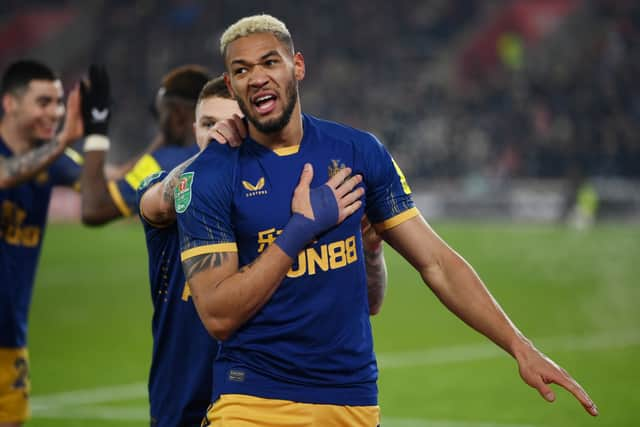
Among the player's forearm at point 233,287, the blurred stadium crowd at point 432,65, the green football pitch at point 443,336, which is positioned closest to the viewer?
the player's forearm at point 233,287

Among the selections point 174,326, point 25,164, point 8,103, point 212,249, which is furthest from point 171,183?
point 8,103

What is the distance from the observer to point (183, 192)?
11.6 ft

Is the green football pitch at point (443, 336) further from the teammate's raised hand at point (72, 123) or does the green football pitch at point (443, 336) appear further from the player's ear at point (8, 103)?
the teammate's raised hand at point (72, 123)

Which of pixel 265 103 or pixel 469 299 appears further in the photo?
pixel 469 299

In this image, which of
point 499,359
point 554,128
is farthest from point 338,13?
point 499,359

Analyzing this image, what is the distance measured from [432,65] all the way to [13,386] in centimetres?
3356

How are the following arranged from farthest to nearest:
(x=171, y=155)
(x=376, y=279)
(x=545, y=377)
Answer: (x=171, y=155) → (x=376, y=279) → (x=545, y=377)

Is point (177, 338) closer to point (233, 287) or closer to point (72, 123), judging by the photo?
point (233, 287)

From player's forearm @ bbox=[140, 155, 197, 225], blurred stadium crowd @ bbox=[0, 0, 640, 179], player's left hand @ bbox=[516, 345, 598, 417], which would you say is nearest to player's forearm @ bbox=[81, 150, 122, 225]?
player's forearm @ bbox=[140, 155, 197, 225]

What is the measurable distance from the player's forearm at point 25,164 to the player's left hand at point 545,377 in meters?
3.17

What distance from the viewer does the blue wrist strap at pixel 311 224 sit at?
11.2 feet

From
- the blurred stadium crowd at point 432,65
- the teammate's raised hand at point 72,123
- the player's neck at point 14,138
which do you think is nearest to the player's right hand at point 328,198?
the teammate's raised hand at point 72,123

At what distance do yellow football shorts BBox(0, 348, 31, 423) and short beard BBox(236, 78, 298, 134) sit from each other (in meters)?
2.95

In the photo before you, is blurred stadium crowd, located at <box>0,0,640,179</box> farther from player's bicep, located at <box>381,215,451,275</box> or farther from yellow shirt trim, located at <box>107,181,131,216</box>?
player's bicep, located at <box>381,215,451,275</box>
